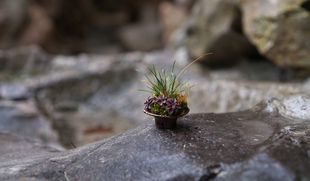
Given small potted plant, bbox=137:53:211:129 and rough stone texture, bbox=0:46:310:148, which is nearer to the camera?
small potted plant, bbox=137:53:211:129

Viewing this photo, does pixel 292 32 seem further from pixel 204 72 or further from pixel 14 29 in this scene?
pixel 14 29

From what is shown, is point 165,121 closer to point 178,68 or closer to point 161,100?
point 161,100

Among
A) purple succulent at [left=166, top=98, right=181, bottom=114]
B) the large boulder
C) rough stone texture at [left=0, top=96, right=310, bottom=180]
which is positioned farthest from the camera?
the large boulder

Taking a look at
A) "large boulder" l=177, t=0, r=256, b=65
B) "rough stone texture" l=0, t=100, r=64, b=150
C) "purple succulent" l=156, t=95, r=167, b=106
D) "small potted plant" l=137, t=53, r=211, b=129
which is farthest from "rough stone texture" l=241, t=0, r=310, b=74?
"rough stone texture" l=0, t=100, r=64, b=150

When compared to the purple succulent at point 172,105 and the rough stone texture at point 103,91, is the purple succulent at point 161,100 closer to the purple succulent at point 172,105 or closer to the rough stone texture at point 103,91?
the purple succulent at point 172,105

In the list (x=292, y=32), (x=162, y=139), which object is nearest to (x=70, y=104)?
(x=162, y=139)

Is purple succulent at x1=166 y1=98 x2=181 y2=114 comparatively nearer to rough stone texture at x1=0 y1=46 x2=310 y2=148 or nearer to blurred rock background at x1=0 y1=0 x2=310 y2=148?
blurred rock background at x1=0 y1=0 x2=310 y2=148

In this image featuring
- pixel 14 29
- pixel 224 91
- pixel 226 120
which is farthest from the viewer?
pixel 14 29
